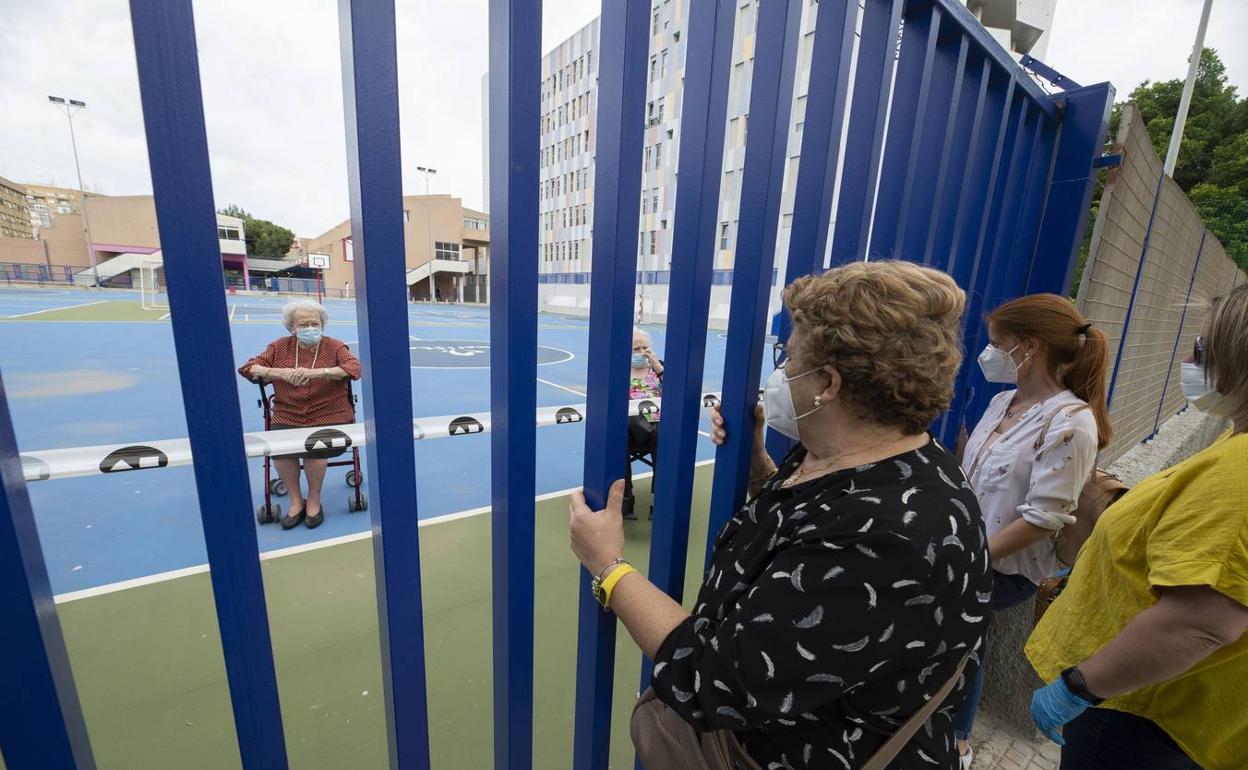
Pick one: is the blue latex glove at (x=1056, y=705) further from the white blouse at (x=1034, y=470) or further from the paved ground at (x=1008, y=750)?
the paved ground at (x=1008, y=750)

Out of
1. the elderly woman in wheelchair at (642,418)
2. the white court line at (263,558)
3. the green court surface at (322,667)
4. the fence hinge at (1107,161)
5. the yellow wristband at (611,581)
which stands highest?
the fence hinge at (1107,161)

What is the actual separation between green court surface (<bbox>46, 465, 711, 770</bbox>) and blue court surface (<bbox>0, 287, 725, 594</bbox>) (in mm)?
561

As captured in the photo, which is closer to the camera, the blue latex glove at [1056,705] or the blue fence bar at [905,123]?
the blue latex glove at [1056,705]

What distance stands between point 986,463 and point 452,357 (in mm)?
14327

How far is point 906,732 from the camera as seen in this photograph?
3.43 feet

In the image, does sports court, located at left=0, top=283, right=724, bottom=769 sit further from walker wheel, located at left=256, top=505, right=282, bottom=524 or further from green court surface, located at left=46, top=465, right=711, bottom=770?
walker wheel, located at left=256, top=505, right=282, bottom=524

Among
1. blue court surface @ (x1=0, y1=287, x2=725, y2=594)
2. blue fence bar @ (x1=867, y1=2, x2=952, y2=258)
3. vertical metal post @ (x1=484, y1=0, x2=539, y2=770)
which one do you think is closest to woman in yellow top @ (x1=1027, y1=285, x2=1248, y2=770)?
blue fence bar @ (x1=867, y1=2, x2=952, y2=258)

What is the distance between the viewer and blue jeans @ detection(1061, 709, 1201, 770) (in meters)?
1.38

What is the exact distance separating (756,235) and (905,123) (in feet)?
2.70

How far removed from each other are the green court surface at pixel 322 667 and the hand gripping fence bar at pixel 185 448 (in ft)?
2.88

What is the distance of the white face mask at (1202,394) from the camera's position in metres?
1.23

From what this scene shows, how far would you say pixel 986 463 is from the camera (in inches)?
81.6

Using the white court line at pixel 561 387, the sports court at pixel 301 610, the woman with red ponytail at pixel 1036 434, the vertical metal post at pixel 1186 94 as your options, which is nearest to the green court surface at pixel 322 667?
the sports court at pixel 301 610

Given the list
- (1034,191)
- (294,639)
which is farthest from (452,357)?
(1034,191)
